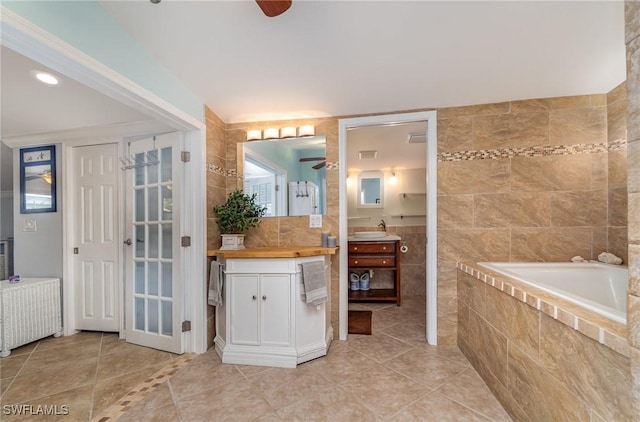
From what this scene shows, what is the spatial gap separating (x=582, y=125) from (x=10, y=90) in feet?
14.5

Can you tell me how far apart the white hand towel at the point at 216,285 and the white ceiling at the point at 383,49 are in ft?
4.71

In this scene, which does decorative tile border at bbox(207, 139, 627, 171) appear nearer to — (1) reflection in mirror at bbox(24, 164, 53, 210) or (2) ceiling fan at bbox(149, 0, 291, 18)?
(2) ceiling fan at bbox(149, 0, 291, 18)

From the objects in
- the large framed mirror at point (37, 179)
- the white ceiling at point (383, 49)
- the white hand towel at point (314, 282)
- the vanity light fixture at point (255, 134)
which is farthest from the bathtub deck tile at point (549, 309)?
the large framed mirror at point (37, 179)

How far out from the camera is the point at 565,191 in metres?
2.16

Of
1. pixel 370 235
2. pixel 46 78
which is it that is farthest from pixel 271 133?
pixel 370 235

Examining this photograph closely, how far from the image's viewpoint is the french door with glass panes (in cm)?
222

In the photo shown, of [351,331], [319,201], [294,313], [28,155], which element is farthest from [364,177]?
[28,155]

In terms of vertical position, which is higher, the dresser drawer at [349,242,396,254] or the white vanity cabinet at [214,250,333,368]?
the dresser drawer at [349,242,396,254]

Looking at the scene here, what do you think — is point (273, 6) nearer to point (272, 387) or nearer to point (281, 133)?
point (281, 133)

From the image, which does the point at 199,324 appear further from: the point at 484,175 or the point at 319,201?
the point at 484,175

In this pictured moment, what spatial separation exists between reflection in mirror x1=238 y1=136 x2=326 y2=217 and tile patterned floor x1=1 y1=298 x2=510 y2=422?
1345 millimetres

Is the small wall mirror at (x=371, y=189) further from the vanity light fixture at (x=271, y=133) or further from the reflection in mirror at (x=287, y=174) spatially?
the vanity light fixture at (x=271, y=133)

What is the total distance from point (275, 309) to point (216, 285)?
21.5 inches

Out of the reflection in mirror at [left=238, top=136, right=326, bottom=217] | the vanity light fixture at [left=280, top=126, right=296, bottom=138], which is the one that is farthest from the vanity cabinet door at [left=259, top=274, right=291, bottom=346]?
the vanity light fixture at [left=280, top=126, right=296, bottom=138]
